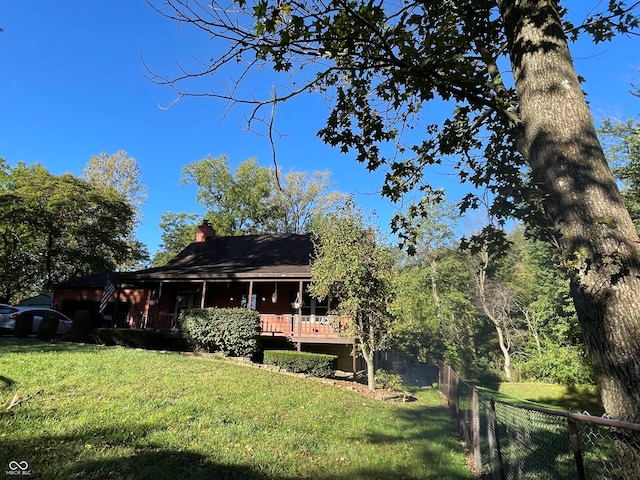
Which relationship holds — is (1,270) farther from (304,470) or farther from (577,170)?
(577,170)

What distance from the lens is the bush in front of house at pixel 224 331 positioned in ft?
47.7

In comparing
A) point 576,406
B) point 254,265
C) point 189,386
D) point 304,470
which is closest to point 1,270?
point 254,265

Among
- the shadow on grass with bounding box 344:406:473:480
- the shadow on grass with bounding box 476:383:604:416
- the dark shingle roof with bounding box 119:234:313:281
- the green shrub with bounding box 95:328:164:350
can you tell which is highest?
the dark shingle roof with bounding box 119:234:313:281

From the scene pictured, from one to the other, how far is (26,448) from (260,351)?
13.2m

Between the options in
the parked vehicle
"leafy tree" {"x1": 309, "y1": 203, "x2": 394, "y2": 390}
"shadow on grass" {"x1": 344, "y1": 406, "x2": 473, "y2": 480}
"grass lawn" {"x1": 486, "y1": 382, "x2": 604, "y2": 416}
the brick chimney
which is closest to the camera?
"shadow on grass" {"x1": 344, "y1": 406, "x2": 473, "y2": 480}

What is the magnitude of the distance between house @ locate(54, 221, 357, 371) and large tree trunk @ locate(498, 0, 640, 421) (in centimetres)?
1214

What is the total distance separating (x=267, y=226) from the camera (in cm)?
3862

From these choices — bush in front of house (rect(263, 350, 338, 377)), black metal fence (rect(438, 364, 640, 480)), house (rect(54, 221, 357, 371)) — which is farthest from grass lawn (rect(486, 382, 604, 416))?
black metal fence (rect(438, 364, 640, 480))

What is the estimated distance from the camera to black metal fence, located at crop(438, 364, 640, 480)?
224cm

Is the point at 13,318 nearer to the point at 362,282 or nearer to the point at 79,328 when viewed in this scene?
the point at 79,328

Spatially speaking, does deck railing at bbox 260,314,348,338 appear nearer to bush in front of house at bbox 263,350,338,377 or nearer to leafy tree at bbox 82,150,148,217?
bush in front of house at bbox 263,350,338,377

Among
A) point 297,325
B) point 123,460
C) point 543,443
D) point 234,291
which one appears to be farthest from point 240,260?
point 543,443

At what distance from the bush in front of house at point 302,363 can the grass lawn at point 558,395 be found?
1136cm

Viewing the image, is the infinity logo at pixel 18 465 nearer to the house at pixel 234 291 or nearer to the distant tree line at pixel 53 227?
the house at pixel 234 291
